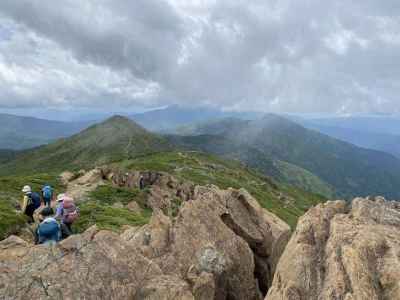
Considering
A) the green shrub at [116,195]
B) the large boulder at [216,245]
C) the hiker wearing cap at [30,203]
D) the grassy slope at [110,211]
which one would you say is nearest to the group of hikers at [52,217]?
the hiker wearing cap at [30,203]

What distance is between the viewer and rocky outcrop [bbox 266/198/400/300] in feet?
61.4

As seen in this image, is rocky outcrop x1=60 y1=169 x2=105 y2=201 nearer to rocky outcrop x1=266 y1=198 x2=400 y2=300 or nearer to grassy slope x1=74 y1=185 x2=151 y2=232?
grassy slope x1=74 y1=185 x2=151 y2=232

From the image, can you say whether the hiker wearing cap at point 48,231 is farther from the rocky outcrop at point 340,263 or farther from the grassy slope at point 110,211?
the grassy slope at point 110,211

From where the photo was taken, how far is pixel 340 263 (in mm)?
20547

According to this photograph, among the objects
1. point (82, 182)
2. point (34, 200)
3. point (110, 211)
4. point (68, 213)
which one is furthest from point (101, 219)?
point (82, 182)

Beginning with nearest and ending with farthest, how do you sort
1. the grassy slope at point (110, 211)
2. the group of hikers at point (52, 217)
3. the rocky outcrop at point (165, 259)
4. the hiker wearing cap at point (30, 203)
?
the rocky outcrop at point (165, 259) < the group of hikers at point (52, 217) < the hiker wearing cap at point (30, 203) < the grassy slope at point (110, 211)

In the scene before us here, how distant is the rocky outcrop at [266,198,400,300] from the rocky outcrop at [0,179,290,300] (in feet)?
18.8

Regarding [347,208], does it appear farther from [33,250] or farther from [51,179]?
[51,179]

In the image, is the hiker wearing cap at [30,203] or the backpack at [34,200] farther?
the backpack at [34,200]

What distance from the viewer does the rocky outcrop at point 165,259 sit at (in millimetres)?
20078

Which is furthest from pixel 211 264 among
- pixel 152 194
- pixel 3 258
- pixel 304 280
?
pixel 152 194

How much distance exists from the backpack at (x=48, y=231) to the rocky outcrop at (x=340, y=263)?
50.3ft

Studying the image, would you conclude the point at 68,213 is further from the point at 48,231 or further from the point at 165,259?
the point at 165,259

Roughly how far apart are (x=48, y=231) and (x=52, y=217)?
9.51 ft
